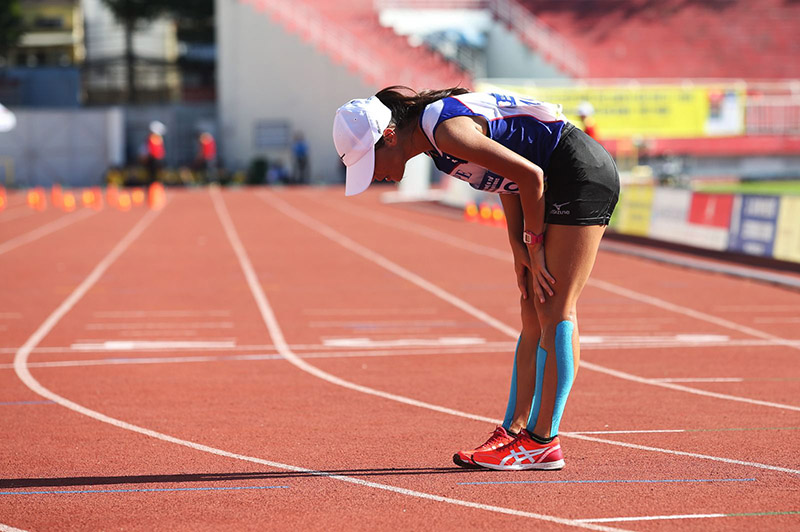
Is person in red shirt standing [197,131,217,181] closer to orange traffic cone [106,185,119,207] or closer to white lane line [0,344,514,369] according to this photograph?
orange traffic cone [106,185,119,207]

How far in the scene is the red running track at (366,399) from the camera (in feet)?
14.5

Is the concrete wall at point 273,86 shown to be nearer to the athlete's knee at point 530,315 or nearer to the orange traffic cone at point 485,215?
the orange traffic cone at point 485,215

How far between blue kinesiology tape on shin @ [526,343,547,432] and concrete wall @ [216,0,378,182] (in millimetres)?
37262

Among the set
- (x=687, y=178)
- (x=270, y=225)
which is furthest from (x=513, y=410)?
(x=687, y=178)

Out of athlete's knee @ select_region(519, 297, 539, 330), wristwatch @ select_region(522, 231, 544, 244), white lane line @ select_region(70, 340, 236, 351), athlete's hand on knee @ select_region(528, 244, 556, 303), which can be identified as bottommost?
white lane line @ select_region(70, 340, 236, 351)

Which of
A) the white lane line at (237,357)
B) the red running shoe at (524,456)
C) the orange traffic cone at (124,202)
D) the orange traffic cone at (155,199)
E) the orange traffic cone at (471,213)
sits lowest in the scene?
the orange traffic cone at (124,202)

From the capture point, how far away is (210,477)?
4930 mm

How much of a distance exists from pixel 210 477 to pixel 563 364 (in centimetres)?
171

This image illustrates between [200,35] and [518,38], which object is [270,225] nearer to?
[518,38]

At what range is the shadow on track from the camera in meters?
4.84

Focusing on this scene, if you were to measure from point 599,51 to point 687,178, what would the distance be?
37.3 feet

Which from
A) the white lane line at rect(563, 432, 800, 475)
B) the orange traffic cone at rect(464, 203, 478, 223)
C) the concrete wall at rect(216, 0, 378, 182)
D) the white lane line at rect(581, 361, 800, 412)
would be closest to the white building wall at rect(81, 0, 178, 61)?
the concrete wall at rect(216, 0, 378, 182)

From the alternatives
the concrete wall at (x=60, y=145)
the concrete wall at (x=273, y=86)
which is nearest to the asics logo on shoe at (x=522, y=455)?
the concrete wall at (x=273, y=86)

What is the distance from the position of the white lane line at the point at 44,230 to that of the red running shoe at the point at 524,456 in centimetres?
1443
